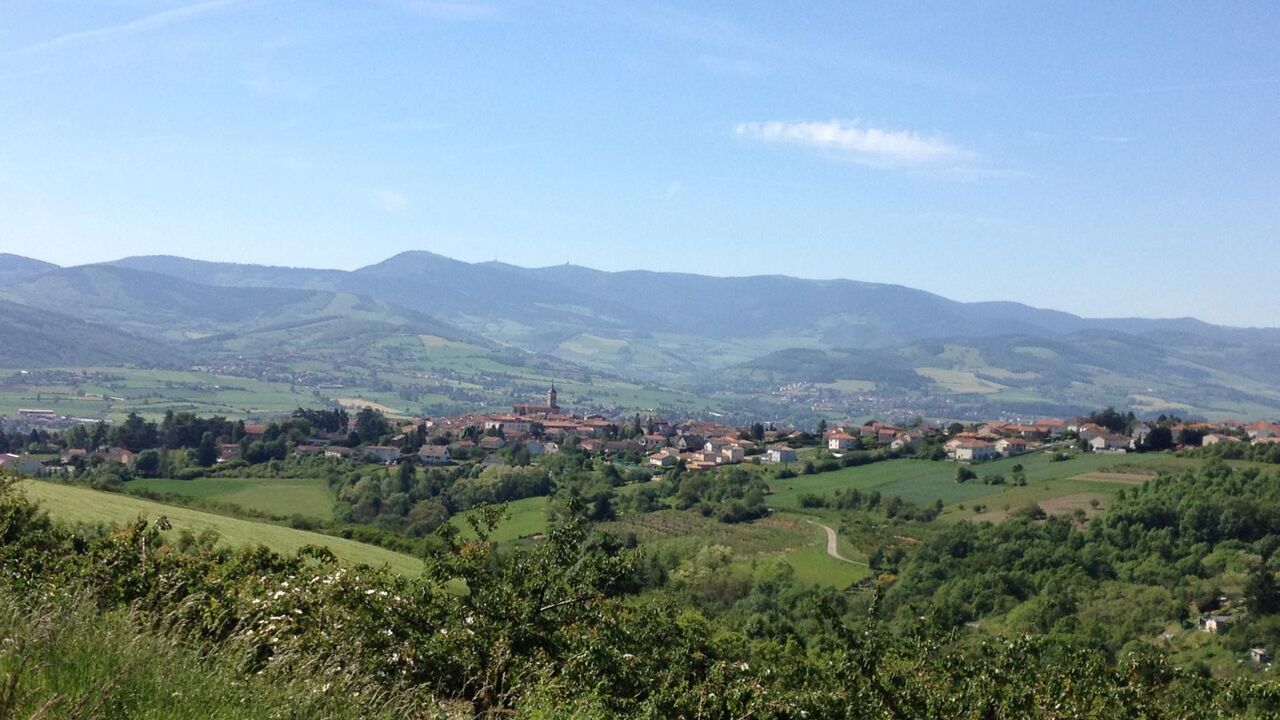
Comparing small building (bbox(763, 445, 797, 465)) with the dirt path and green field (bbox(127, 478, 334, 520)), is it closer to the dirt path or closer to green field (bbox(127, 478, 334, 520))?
the dirt path

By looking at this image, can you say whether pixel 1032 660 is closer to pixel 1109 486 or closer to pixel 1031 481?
pixel 1109 486

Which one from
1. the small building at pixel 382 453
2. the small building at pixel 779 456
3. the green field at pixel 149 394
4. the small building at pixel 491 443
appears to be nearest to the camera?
the small building at pixel 382 453

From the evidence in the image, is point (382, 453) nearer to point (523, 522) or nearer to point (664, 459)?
point (664, 459)

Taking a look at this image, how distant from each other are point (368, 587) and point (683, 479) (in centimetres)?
4886

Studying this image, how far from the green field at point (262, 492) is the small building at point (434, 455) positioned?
41.2ft

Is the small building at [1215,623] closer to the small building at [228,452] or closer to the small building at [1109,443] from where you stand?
the small building at [1109,443]

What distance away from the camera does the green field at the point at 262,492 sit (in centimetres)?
4438

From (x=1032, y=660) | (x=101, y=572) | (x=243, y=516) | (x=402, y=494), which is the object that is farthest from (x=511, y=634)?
(x=402, y=494)

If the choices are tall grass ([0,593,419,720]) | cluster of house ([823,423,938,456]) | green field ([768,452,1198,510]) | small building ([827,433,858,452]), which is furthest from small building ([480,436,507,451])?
tall grass ([0,593,419,720])

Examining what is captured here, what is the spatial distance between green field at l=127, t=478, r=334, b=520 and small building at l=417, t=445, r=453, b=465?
12.6 m

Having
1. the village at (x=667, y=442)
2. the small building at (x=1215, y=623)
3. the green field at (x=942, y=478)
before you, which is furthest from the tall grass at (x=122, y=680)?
the village at (x=667, y=442)

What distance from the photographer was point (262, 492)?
47969 mm

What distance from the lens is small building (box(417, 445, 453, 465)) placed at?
65812 millimetres

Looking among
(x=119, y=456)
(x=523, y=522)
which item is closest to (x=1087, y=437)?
(x=523, y=522)
